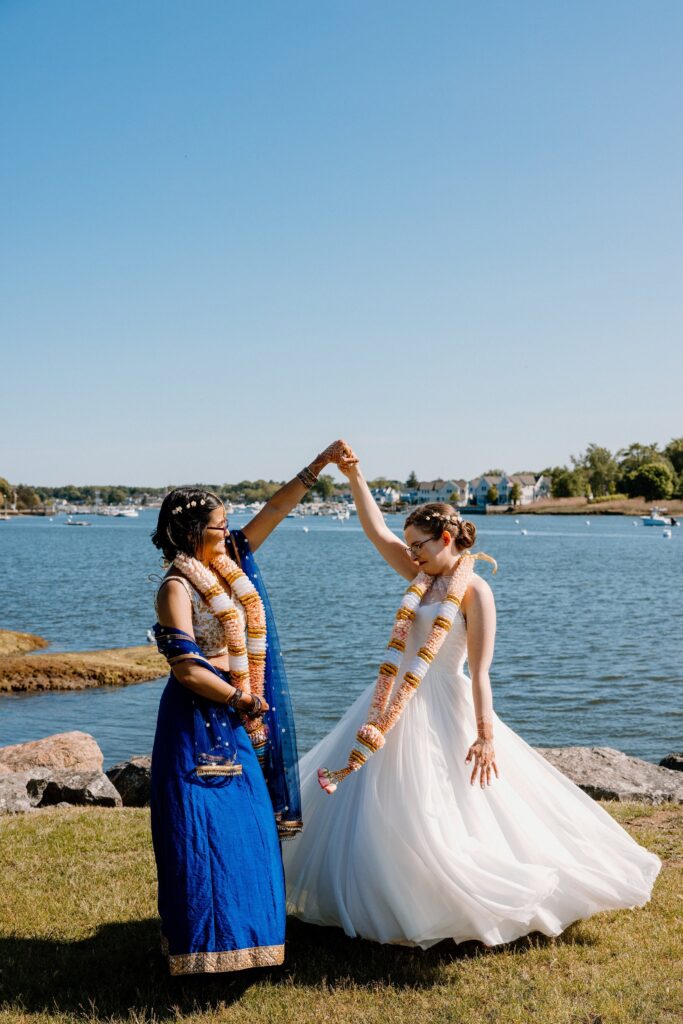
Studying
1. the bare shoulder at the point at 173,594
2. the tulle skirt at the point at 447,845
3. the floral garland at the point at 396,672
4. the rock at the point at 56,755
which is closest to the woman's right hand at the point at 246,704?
the bare shoulder at the point at 173,594

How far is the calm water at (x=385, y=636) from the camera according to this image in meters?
20.0

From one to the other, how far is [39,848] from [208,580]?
12.9 ft

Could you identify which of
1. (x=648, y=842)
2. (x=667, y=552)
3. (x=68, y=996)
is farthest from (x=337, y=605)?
(x=667, y=552)

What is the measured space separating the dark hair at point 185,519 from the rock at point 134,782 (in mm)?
6168

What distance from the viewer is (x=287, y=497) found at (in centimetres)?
541

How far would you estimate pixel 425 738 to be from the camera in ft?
17.3

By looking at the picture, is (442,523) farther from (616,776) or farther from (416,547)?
(616,776)

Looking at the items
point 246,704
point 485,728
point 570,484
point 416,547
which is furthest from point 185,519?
point 570,484

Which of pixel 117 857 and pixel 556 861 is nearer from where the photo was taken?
pixel 556 861

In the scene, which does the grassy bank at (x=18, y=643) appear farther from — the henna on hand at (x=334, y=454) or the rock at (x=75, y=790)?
the henna on hand at (x=334, y=454)

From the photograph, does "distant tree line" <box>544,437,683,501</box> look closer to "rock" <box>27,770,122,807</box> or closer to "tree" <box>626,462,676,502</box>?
"tree" <box>626,462,676,502</box>

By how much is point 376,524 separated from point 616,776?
6.41m

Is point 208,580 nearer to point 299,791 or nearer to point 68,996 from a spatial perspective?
point 299,791

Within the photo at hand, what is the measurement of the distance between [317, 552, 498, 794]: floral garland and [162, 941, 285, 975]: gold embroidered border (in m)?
0.87
